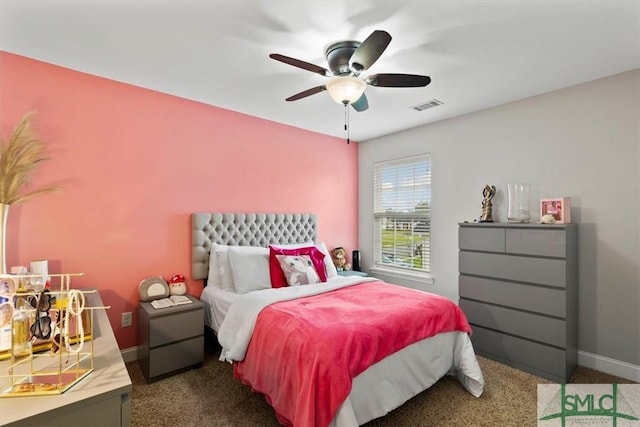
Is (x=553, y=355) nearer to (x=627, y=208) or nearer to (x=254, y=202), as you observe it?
(x=627, y=208)

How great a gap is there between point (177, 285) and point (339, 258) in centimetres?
223

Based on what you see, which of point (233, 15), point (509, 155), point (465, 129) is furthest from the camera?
point (465, 129)

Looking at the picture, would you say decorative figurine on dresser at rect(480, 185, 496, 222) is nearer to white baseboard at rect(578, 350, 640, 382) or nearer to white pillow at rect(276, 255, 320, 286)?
white baseboard at rect(578, 350, 640, 382)

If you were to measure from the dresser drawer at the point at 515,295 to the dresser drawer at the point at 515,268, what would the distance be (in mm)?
61

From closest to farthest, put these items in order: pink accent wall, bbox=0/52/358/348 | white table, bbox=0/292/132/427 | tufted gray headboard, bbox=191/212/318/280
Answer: white table, bbox=0/292/132/427, pink accent wall, bbox=0/52/358/348, tufted gray headboard, bbox=191/212/318/280

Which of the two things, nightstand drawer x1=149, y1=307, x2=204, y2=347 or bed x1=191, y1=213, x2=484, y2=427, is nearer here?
bed x1=191, y1=213, x2=484, y2=427

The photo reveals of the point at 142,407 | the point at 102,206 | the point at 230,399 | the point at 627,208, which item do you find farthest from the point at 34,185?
the point at 627,208

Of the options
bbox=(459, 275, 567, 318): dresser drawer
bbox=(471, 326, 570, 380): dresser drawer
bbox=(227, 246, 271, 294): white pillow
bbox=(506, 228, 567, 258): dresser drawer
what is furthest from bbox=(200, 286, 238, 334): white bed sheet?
bbox=(506, 228, 567, 258): dresser drawer

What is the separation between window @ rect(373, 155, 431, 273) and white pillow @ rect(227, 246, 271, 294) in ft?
6.99

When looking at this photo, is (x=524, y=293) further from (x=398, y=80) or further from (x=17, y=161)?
(x=17, y=161)

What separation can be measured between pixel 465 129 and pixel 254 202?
264 centimetres

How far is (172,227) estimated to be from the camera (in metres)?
3.03

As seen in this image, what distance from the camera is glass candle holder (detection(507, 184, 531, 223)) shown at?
2.96 meters

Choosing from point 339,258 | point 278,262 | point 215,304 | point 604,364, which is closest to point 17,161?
point 215,304
